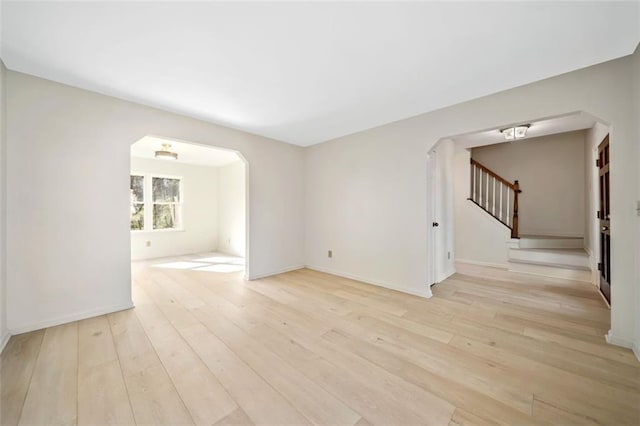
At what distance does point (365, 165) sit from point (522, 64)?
205 cm

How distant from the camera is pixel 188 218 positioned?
6.23 m

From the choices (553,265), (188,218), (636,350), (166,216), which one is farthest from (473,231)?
(166,216)

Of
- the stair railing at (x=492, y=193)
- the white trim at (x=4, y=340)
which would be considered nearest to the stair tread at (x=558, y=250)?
the stair railing at (x=492, y=193)

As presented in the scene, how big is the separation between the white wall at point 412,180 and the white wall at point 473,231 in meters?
2.40

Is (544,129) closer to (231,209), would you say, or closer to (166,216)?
(231,209)

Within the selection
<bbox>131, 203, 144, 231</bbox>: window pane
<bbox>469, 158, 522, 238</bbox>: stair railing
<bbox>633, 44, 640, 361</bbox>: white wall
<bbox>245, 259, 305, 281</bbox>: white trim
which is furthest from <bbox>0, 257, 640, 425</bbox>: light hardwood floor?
<bbox>131, 203, 144, 231</bbox>: window pane

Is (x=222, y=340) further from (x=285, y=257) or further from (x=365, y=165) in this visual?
(x=365, y=165)

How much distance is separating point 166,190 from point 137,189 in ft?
1.92

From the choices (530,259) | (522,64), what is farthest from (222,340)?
(530,259)

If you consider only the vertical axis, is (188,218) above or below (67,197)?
below

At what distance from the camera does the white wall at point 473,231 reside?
449 cm

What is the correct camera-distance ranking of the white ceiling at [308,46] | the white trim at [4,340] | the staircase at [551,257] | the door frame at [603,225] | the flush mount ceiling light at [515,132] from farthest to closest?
the staircase at [551,257], the flush mount ceiling light at [515,132], the door frame at [603,225], the white trim at [4,340], the white ceiling at [308,46]

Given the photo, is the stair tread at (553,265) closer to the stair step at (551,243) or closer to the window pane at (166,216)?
the stair step at (551,243)

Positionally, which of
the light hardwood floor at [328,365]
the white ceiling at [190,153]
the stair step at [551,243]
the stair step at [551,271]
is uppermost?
the white ceiling at [190,153]
